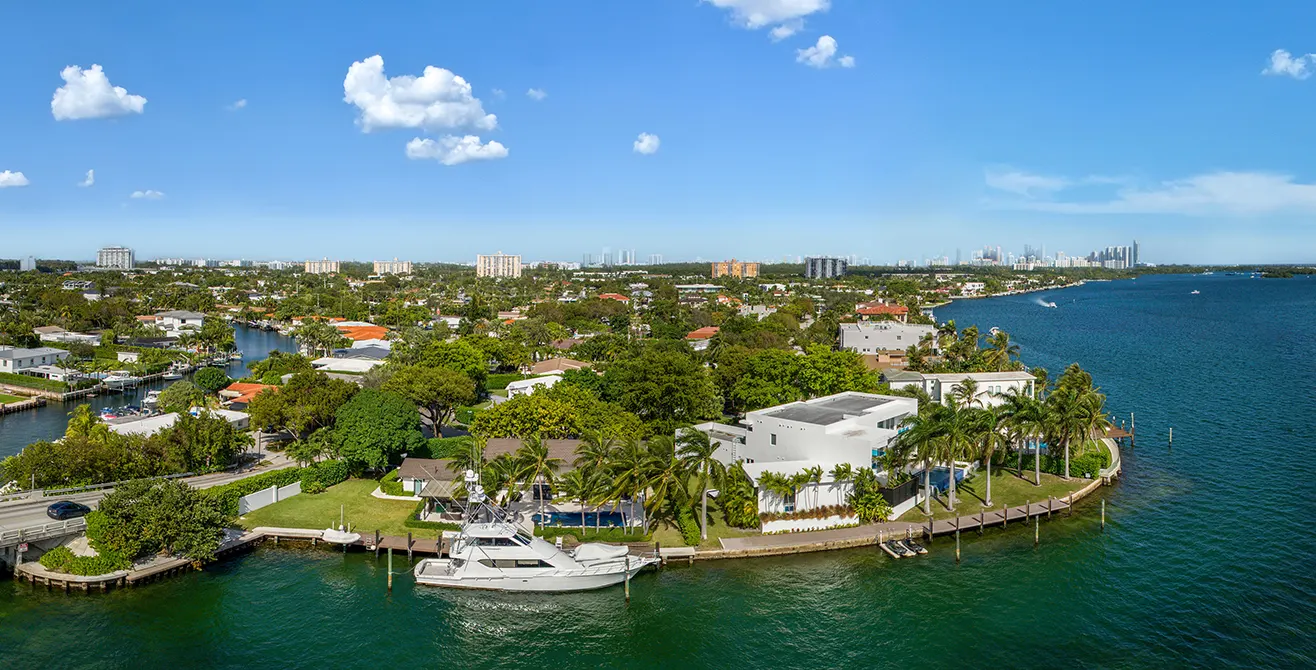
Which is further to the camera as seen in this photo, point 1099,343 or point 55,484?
point 1099,343

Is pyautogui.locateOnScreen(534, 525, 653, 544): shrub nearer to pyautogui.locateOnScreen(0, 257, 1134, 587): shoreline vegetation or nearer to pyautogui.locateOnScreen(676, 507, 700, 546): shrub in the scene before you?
pyautogui.locateOnScreen(0, 257, 1134, 587): shoreline vegetation

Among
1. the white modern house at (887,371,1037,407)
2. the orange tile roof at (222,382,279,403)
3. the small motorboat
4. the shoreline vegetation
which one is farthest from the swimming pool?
the orange tile roof at (222,382,279,403)

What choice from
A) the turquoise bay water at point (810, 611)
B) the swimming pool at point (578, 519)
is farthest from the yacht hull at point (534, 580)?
the swimming pool at point (578, 519)

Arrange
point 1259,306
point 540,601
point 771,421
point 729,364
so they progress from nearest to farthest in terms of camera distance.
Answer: point 540,601, point 771,421, point 729,364, point 1259,306

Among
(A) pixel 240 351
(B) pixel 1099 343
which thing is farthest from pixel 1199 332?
(A) pixel 240 351

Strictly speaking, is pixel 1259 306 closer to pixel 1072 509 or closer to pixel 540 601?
pixel 1072 509

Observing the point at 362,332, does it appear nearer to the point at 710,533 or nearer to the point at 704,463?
the point at 710,533
